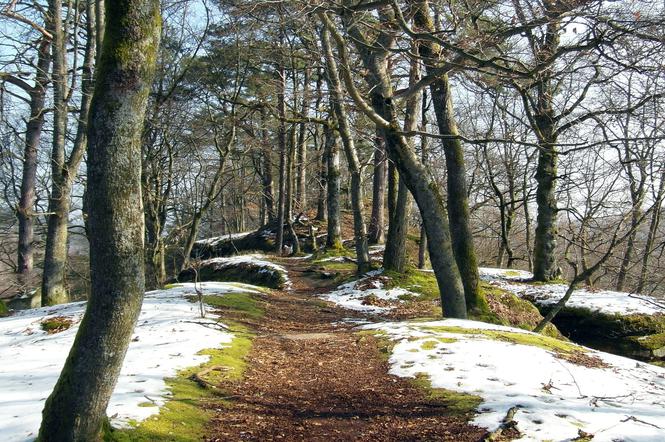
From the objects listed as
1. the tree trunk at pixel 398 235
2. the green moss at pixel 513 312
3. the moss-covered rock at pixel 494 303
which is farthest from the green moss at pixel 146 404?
the tree trunk at pixel 398 235

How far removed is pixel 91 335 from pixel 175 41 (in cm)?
1753

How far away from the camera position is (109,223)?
322cm

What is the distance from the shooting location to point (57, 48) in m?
11.1

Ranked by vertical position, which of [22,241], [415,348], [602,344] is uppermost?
[22,241]

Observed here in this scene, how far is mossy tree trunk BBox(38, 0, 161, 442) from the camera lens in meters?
3.21

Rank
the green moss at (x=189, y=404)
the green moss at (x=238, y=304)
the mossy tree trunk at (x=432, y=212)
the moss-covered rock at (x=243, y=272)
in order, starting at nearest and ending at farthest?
the green moss at (x=189, y=404) → the mossy tree trunk at (x=432, y=212) → the green moss at (x=238, y=304) → the moss-covered rock at (x=243, y=272)

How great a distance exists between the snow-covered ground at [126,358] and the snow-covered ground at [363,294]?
3861mm

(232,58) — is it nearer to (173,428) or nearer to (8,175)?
(8,175)

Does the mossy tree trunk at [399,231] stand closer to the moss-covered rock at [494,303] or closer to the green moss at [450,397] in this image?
the moss-covered rock at [494,303]

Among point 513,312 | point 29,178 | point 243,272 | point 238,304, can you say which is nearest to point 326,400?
point 238,304

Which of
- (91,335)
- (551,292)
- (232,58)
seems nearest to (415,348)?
(91,335)

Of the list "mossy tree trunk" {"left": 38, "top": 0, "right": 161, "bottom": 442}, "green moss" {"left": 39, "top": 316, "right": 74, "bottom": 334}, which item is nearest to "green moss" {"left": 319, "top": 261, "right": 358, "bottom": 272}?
"green moss" {"left": 39, "top": 316, "right": 74, "bottom": 334}

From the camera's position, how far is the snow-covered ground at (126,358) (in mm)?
3988

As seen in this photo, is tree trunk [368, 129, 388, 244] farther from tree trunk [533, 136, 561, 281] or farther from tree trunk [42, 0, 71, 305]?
tree trunk [42, 0, 71, 305]
